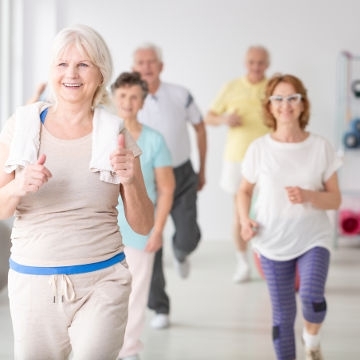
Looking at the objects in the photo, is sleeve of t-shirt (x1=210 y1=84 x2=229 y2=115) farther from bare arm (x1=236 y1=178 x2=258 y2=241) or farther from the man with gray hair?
bare arm (x1=236 y1=178 x2=258 y2=241)

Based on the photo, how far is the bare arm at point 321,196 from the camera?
3377 millimetres

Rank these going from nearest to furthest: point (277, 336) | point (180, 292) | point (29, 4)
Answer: point (277, 336), point (180, 292), point (29, 4)

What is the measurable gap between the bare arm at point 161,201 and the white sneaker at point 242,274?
204 cm

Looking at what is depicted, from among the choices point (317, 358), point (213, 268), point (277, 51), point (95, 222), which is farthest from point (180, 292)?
point (95, 222)

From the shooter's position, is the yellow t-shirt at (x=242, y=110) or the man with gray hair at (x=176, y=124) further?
the yellow t-shirt at (x=242, y=110)

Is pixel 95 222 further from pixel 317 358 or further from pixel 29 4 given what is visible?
pixel 29 4

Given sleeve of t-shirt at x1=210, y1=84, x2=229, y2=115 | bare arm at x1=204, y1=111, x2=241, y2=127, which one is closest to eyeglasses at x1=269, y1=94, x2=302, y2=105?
bare arm at x1=204, y1=111, x2=241, y2=127

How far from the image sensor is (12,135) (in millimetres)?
2289

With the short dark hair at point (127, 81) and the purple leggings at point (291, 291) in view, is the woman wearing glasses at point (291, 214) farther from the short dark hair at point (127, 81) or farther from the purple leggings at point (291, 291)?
the short dark hair at point (127, 81)

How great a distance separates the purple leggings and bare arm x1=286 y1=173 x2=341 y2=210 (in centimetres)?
18

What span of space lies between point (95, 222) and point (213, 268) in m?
3.99

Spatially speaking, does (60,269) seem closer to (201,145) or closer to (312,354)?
(312,354)

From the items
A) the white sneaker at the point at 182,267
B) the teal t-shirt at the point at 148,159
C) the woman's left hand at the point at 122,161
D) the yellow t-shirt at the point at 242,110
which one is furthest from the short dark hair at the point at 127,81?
the yellow t-shirt at the point at 242,110

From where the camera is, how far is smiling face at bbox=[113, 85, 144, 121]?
377 centimetres
